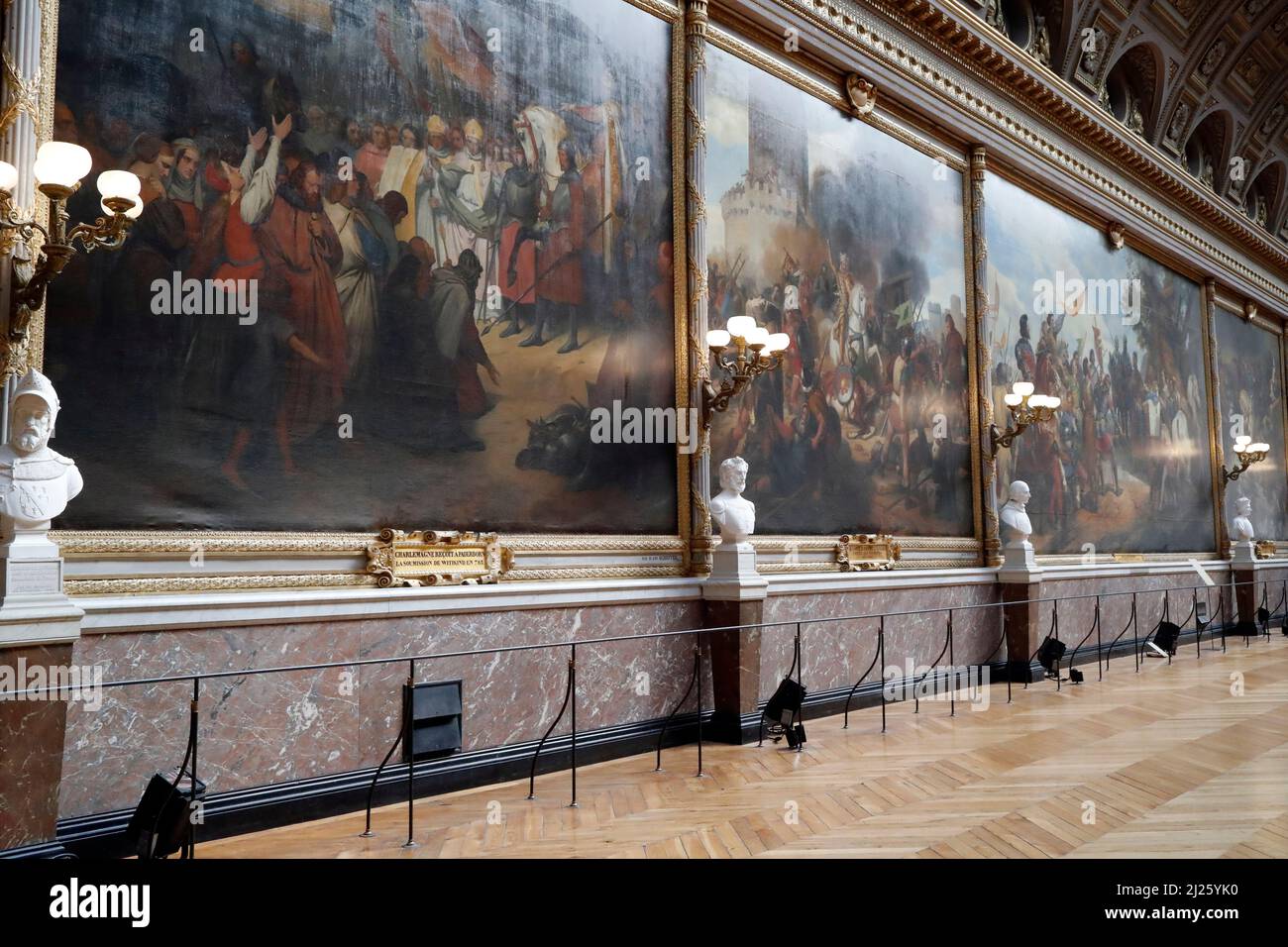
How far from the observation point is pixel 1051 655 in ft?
35.7

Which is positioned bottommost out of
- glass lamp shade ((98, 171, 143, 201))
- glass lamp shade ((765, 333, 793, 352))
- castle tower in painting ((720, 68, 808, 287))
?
glass lamp shade ((765, 333, 793, 352))

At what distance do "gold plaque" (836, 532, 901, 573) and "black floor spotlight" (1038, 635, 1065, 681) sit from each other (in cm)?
246

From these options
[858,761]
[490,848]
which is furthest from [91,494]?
[858,761]

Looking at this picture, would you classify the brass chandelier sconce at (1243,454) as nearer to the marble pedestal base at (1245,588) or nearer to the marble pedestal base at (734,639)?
the marble pedestal base at (1245,588)

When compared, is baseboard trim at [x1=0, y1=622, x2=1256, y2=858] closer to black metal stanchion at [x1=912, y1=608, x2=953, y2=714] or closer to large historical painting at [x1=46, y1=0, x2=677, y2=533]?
black metal stanchion at [x1=912, y1=608, x2=953, y2=714]

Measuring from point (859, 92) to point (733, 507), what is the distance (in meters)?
5.16

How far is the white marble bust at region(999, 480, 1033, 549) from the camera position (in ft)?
37.5

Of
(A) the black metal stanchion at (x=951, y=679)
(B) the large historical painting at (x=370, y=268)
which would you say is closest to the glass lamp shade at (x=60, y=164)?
(B) the large historical painting at (x=370, y=268)

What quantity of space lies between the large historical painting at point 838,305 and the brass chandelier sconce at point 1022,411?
0.56m

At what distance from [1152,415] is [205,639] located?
606 inches

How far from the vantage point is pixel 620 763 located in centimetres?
695

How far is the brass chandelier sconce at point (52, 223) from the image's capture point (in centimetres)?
415

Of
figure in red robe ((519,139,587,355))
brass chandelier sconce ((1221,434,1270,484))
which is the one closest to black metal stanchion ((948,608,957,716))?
figure in red robe ((519,139,587,355))

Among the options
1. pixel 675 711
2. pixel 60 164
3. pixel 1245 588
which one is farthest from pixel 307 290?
pixel 1245 588
